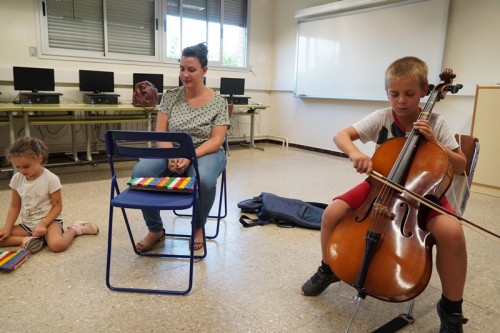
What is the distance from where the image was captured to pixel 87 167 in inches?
160

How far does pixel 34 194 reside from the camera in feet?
6.17

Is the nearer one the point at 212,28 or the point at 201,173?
the point at 201,173

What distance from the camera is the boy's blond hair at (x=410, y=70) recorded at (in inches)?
50.0

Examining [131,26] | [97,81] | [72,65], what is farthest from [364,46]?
[72,65]

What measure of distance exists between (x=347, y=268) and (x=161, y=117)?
1325mm

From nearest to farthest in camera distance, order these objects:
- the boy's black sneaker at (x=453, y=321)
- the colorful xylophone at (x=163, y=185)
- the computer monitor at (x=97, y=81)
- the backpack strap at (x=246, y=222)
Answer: the boy's black sneaker at (x=453, y=321), the colorful xylophone at (x=163, y=185), the backpack strap at (x=246, y=222), the computer monitor at (x=97, y=81)

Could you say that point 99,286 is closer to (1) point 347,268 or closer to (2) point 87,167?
(1) point 347,268

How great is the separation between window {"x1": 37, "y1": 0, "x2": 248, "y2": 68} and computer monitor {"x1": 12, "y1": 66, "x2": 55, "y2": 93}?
423mm


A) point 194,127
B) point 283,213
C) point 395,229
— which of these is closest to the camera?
point 395,229

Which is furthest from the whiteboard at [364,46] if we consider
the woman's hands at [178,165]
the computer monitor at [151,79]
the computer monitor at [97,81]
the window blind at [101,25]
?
the woman's hands at [178,165]

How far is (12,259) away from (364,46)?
14.7 feet

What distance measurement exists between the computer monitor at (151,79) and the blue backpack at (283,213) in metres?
2.82

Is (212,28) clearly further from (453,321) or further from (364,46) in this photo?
(453,321)

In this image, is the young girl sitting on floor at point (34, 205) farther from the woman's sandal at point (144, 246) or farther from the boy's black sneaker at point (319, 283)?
the boy's black sneaker at point (319, 283)
